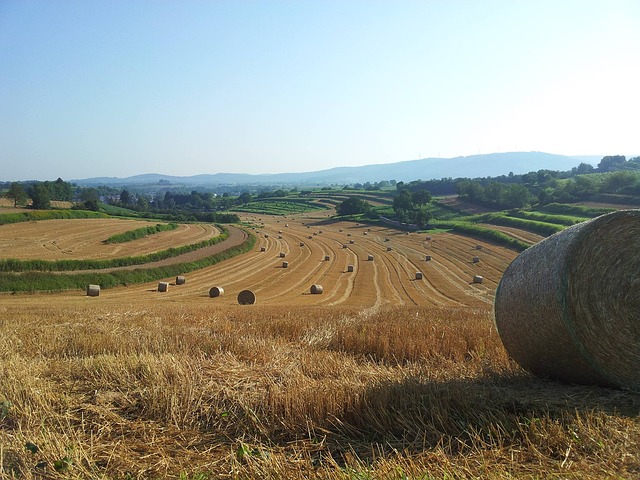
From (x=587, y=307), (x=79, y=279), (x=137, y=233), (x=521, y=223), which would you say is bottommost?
(x=521, y=223)

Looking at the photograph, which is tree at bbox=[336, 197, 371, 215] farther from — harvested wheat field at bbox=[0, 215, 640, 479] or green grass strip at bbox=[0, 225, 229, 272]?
harvested wheat field at bbox=[0, 215, 640, 479]

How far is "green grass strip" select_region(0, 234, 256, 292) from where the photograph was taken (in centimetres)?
3606

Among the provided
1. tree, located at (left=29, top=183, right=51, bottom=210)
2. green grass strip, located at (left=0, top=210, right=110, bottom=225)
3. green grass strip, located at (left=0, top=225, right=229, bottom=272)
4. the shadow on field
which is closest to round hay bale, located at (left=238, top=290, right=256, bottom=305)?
green grass strip, located at (left=0, top=225, right=229, bottom=272)

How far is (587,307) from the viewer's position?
6820mm

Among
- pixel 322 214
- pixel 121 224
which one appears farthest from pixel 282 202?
pixel 121 224

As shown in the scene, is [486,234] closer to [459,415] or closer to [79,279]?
[79,279]

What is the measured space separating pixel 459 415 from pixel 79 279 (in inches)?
1565

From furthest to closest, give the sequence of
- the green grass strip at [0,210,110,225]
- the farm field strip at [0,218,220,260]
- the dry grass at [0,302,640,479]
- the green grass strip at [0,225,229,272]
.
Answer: the green grass strip at [0,210,110,225], the farm field strip at [0,218,220,260], the green grass strip at [0,225,229,272], the dry grass at [0,302,640,479]

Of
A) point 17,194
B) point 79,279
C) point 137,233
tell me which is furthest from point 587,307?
point 17,194

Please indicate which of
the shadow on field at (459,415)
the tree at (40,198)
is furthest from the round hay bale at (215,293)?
the tree at (40,198)

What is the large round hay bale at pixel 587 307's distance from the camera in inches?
258

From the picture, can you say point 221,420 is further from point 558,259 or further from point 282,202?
point 282,202

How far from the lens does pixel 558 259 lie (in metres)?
7.06

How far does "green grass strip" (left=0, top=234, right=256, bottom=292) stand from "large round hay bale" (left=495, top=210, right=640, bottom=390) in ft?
124
